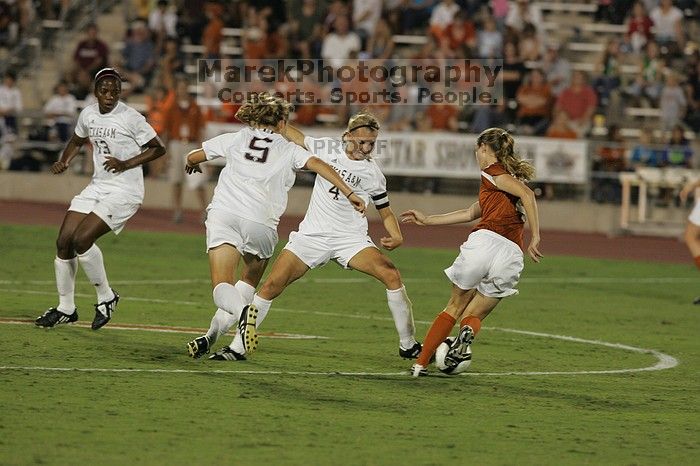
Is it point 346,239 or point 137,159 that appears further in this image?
point 137,159

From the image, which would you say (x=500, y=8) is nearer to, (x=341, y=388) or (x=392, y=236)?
(x=392, y=236)

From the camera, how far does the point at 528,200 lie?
10.3 meters

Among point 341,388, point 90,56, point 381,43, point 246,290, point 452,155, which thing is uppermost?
point 381,43

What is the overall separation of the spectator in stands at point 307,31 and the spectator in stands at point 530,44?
4133 millimetres

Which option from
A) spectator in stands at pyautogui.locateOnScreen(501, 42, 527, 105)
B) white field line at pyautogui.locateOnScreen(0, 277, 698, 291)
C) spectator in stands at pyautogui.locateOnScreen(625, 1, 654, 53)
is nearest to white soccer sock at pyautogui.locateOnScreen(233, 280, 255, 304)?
white field line at pyautogui.locateOnScreen(0, 277, 698, 291)

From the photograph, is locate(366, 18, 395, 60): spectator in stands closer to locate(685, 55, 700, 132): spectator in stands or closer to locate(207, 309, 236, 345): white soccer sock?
locate(685, 55, 700, 132): spectator in stands

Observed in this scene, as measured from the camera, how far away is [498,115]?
1044 inches

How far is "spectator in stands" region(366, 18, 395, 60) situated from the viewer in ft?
91.9

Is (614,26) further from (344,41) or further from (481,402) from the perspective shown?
(481,402)

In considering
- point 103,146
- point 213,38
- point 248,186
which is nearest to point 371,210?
point 213,38

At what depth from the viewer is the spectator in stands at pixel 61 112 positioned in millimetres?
28312

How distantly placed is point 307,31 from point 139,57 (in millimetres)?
3802

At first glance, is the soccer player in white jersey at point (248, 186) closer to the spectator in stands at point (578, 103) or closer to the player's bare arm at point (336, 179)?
the player's bare arm at point (336, 179)

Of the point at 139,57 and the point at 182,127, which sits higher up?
the point at 139,57
